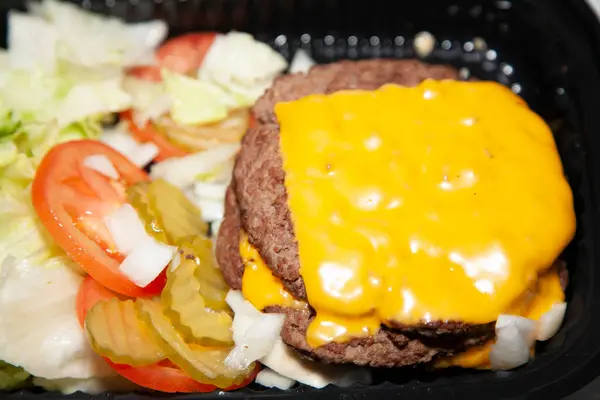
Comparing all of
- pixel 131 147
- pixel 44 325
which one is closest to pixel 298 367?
pixel 44 325

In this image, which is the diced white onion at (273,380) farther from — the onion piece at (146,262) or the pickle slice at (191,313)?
the onion piece at (146,262)

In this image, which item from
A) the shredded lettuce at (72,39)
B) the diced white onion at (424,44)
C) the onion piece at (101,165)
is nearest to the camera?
the onion piece at (101,165)

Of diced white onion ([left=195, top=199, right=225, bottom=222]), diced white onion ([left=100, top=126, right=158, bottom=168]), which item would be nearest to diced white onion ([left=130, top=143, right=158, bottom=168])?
diced white onion ([left=100, top=126, right=158, bottom=168])

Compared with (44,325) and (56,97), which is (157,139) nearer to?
(56,97)

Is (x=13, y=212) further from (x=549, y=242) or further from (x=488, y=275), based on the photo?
(x=549, y=242)

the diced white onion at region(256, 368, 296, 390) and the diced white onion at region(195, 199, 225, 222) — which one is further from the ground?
the diced white onion at region(195, 199, 225, 222)

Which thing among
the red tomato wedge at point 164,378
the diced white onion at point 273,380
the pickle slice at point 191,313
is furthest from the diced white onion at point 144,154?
the diced white onion at point 273,380

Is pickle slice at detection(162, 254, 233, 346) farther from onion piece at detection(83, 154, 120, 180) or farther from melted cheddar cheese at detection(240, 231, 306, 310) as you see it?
onion piece at detection(83, 154, 120, 180)
